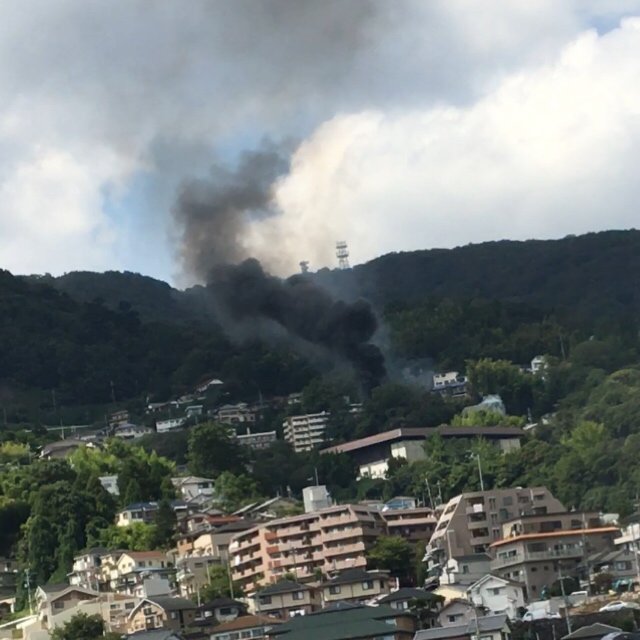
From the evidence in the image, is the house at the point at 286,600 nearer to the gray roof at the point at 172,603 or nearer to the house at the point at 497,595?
the gray roof at the point at 172,603

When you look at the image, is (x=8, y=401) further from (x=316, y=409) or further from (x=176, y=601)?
(x=176, y=601)

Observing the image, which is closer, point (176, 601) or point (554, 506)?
point (176, 601)

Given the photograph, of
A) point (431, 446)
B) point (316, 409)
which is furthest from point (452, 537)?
point (316, 409)

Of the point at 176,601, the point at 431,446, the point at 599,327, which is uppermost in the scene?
the point at 599,327

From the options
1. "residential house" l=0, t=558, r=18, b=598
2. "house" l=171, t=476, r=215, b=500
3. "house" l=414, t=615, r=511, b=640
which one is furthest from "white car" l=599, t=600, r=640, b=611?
"house" l=171, t=476, r=215, b=500

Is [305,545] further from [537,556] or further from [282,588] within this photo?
[537,556]

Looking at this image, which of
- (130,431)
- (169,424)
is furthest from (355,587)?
(169,424)

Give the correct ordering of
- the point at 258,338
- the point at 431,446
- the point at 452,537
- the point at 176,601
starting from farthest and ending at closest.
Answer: the point at 258,338 → the point at 431,446 → the point at 452,537 → the point at 176,601

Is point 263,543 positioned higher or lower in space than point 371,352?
lower
